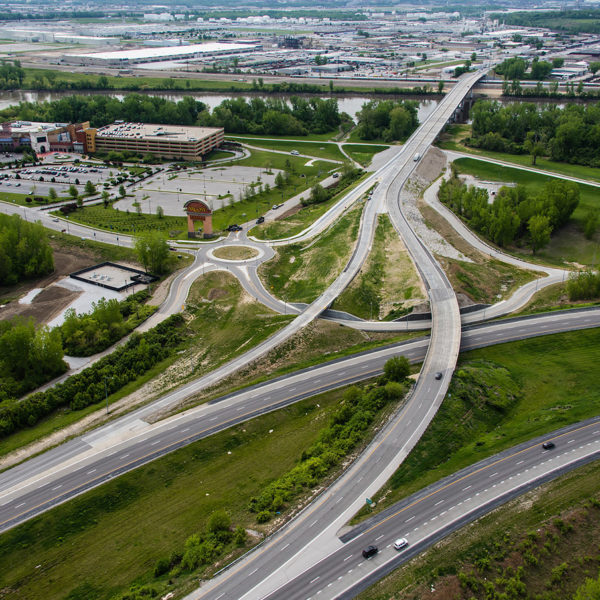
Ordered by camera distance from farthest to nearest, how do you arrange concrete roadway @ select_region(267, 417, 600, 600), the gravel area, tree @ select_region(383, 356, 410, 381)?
the gravel area, tree @ select_region(383, 356, 410, 381), concrete roadway @ select_region(267, 417, 600, 600)

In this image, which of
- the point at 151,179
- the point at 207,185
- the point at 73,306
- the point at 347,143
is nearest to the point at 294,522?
the point at 73,306

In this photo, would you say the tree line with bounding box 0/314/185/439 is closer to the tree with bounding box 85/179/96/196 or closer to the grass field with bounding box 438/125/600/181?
the tree with bounding box 85/179/96/196

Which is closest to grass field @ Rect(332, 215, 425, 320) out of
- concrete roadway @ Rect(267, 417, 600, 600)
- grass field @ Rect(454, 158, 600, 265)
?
grass field @ Rect(454, 158, 600, 265)

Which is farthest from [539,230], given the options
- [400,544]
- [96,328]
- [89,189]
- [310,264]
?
[89,189]

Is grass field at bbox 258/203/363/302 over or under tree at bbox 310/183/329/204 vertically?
under

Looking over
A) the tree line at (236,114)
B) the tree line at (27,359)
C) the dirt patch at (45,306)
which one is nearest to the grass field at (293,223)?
the dirt patch at (45,306)

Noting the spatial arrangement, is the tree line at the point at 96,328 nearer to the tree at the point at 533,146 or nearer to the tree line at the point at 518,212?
the tree line at the point at 518,212

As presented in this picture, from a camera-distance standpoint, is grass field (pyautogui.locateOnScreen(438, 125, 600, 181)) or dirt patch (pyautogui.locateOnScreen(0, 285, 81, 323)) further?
grass field (pyautogui.locateOnScreen(438, 125, 600, 181))
